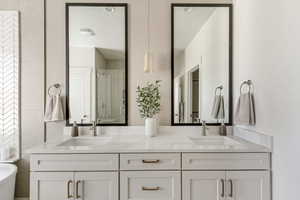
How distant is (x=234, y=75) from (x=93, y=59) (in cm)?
155

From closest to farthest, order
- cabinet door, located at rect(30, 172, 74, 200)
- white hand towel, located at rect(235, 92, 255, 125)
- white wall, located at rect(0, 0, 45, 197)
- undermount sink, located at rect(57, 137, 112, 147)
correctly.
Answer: cabinet door, located at rect(30, 172, 74, 200) → white hand towel, located at rect(235, 92, 255, 125) → undermount sink, located at rect(57, 137, 112, 147) → white wall, located at rect(0, 0, 45, 197)

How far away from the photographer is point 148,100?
229cm

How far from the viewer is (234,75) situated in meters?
2.38

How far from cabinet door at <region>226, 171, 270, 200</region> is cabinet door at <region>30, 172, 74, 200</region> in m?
1.28

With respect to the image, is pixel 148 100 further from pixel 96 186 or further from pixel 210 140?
pixel 96 186

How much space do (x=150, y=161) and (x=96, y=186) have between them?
477 millimetres

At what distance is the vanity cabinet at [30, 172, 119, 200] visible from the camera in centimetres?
173

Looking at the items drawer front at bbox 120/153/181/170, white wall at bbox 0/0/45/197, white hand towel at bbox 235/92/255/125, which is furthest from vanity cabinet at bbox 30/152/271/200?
white wall at bbox 0/0/45/197

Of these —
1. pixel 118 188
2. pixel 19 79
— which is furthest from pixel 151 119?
pixel 19 79

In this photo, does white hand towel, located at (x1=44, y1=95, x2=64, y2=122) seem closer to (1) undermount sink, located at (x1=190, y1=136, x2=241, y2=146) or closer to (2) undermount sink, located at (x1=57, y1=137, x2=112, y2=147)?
(2) undermount sink, located at (x1=57, y1=137, x2=112, y2=147)

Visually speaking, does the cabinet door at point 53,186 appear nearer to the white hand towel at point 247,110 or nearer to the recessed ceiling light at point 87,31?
the recessed ceiling light at point 87,31

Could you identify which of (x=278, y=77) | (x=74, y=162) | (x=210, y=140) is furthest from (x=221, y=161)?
(x=74, y=162)

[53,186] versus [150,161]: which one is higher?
[150,161]

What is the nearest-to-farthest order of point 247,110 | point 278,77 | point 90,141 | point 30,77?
1. point 278,77
2. point 247,110
3. point 90,141
4. point 30,77
